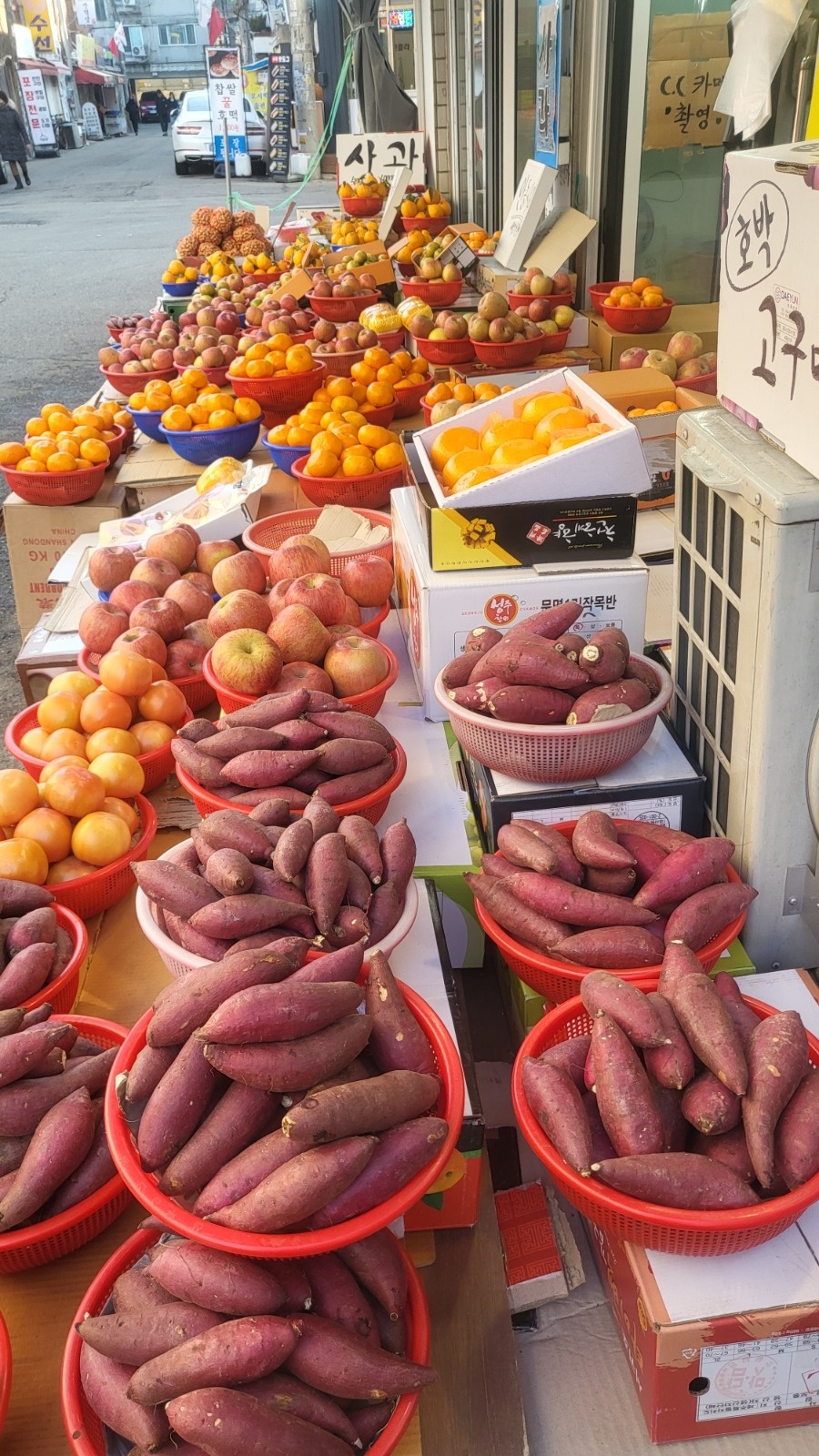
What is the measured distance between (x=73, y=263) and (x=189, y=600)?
50.0 feet

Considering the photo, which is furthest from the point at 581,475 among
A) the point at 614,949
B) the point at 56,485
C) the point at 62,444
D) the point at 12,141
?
the point at 12,141

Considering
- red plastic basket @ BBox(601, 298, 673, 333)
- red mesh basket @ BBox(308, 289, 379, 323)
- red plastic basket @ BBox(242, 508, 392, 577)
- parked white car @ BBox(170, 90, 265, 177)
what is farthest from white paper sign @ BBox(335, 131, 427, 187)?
parked white car @ BBox(170, 90, 265, 177)

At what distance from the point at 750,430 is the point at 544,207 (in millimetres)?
4738

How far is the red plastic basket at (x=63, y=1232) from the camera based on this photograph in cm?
146

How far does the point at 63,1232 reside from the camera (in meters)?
1.51

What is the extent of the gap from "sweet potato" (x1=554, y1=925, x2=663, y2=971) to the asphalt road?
374cm

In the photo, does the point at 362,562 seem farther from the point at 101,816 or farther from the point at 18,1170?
the point at 18,1170

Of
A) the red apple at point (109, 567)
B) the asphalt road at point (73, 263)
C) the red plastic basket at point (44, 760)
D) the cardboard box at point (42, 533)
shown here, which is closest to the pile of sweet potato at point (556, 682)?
the red plastic basket at point (44, 760)

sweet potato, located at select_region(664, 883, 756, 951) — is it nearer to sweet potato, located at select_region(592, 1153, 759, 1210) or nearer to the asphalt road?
sweet potato, located at select_region(592, 1153, 759, 1210)

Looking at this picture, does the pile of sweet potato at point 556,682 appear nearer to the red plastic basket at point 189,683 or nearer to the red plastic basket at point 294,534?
the red plastic basket at point 189,683

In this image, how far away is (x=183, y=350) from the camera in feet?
18.4

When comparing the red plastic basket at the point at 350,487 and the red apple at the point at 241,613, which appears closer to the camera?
the red apple at the point at 241,613

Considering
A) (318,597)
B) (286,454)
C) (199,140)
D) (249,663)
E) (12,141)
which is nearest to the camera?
(249,663)

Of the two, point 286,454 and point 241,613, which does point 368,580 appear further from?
point 286,454
